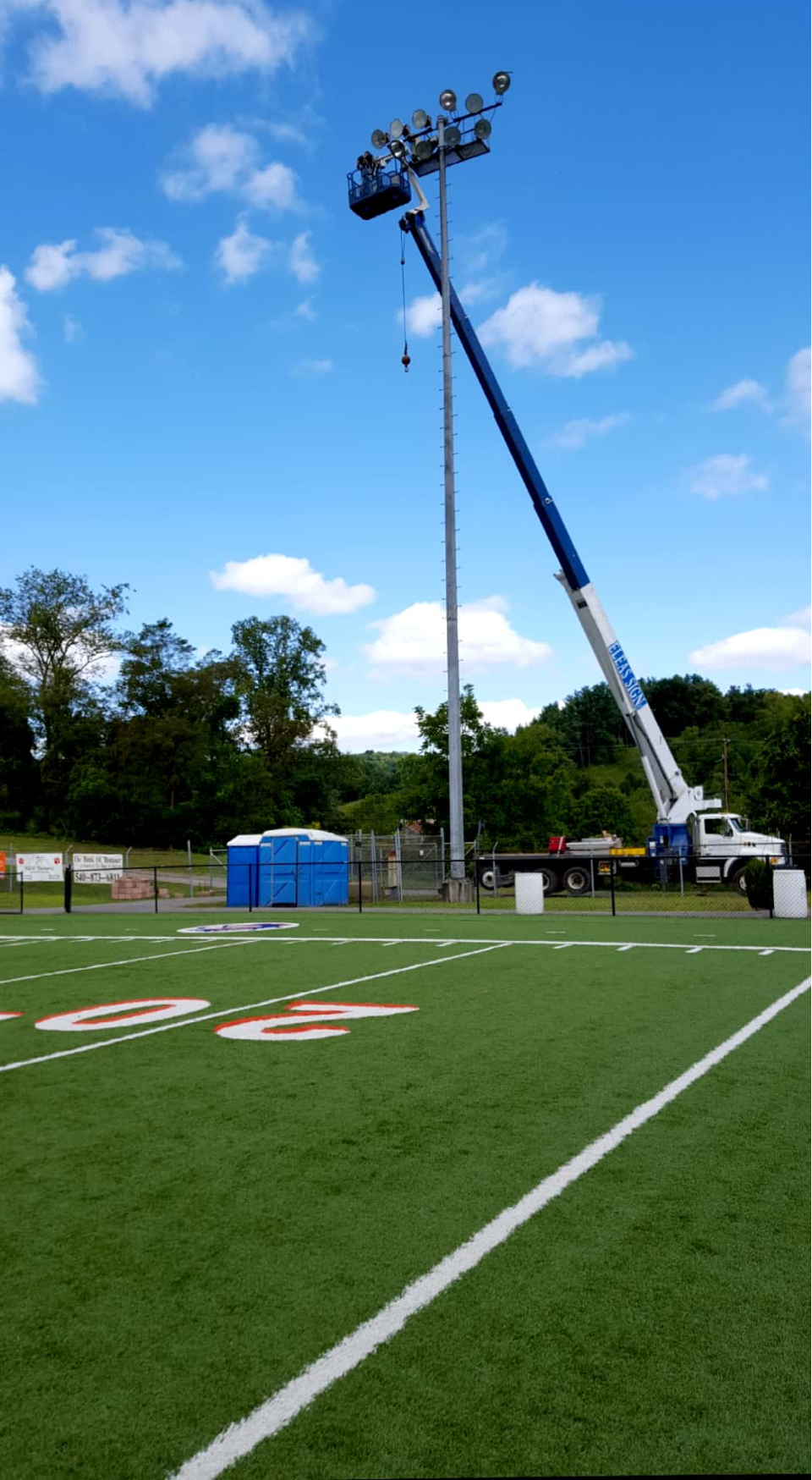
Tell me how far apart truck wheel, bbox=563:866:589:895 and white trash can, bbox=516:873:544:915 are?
8.54 meters

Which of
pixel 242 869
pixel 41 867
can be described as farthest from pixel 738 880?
pixel 41 867

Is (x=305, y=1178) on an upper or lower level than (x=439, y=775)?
lower

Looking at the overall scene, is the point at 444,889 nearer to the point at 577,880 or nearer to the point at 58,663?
the point at 577,880

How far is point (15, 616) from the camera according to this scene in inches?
2751

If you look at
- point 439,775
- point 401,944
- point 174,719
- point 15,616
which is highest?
point 15,616

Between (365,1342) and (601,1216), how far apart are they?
4.51 feet

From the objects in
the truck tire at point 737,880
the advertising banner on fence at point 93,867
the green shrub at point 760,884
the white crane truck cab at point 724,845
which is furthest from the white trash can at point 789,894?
the advertising banner on fence at point 93,867

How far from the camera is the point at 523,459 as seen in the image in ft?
93.1

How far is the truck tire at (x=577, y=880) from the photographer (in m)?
32.0

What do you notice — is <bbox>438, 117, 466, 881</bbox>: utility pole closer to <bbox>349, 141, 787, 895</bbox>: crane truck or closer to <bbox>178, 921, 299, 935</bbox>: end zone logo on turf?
<bbox>349, 141, 787, 895</bbox>: crane truck

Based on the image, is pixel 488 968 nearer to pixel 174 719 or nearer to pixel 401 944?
pixel 401 944

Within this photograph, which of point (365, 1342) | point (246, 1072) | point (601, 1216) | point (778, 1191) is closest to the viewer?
point (365, 1342)

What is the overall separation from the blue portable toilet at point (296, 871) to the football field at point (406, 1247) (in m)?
20.1

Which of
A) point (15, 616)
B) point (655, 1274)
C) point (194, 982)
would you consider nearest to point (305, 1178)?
point (655, 1274)
